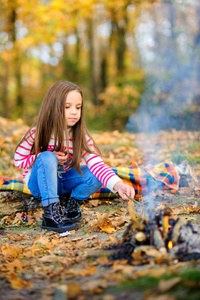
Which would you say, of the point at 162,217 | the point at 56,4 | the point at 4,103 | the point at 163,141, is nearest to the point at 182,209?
the point at 162,217

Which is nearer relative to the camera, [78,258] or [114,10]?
[78,258]

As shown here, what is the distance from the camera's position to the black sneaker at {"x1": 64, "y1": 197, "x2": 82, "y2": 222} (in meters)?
2.73

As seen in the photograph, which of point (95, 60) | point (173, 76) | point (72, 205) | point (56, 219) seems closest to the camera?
point (56, 219)

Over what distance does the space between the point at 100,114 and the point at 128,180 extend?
735 centimetres

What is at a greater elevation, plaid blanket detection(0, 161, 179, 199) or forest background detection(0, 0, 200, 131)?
forest background detection(0, 0, 200, 131)

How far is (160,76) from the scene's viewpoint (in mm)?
9102

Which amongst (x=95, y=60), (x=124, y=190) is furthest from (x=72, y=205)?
(x=95, y=60)

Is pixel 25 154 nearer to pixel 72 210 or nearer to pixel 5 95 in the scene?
pixel 72 210

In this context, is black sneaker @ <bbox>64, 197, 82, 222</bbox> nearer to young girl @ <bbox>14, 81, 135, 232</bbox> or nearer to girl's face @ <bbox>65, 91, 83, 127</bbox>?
young girl @ <bbox>14, 81, 135, 232</bbox>

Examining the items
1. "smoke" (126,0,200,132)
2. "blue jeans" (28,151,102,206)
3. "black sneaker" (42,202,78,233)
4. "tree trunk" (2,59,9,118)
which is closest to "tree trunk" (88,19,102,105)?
"smoke" (126,0,200,132)

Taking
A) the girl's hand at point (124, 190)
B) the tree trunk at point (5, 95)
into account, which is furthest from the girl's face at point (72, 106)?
the tree trunk at point (5, 95)

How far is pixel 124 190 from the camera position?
239cm

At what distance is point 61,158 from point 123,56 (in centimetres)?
1118

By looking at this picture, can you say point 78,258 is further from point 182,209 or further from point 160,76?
point 160,76
